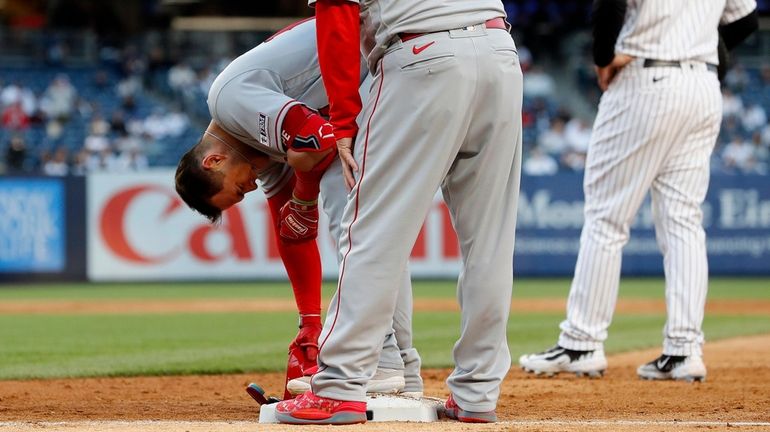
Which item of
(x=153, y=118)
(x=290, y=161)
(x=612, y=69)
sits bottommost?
(x=153, y=118)

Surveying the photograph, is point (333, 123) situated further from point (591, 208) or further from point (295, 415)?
point (591, 208)

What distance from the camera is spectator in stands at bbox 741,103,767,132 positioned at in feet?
63.4

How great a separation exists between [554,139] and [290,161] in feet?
50.2

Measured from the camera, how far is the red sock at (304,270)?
14.4ft

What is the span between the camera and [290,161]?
3873mm

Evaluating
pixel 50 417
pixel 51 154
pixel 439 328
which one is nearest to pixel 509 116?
pixel 50 417

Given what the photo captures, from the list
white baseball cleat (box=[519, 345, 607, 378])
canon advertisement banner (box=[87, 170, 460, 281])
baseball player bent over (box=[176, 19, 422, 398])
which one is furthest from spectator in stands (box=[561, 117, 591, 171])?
baseball player bent over (box=[176, 19, 422, 398])

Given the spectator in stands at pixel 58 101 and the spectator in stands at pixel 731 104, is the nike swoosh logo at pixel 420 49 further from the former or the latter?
the spectator in stands at pixel 731 104

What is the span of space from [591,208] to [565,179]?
32.2 feet

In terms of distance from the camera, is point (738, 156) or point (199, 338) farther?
point (738, 156)

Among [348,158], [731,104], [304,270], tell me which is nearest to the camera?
[348,158]

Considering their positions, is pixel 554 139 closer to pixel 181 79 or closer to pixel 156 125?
pixel 156 125

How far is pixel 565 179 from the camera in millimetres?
15242

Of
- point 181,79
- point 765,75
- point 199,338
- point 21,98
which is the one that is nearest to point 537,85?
point 765,75
